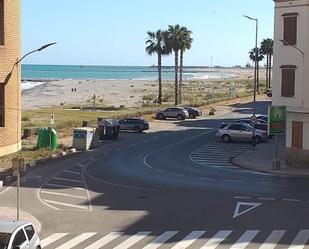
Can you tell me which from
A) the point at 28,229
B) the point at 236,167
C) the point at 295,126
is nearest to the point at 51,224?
the point at 28,229

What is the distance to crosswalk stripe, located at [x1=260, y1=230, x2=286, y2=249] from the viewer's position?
1953 cm

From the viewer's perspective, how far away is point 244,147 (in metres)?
51.9

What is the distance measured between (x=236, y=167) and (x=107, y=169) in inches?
340

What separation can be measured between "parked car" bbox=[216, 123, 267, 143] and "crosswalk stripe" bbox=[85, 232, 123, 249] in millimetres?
34476

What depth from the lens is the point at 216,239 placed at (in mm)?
20641

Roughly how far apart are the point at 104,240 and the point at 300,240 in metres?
6.50

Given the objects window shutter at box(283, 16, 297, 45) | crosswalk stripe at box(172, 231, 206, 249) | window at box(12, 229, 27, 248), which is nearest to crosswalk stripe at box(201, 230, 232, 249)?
crosswalk stripe at box(172, 231, 206, 249)

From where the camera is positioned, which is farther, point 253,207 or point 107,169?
point 107,169

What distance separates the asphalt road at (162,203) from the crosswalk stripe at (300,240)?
0.10 feet

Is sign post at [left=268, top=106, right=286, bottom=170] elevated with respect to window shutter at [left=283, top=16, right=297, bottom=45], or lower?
lower

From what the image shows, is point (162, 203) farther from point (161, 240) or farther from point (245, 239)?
point (245, 239)

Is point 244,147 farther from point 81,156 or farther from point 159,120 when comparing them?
point 159,120

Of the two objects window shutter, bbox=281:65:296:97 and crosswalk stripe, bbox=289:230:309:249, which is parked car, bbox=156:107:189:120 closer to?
window shutter, bbox=281:65:296:97

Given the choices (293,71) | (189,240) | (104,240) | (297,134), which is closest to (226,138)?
(297,134)
